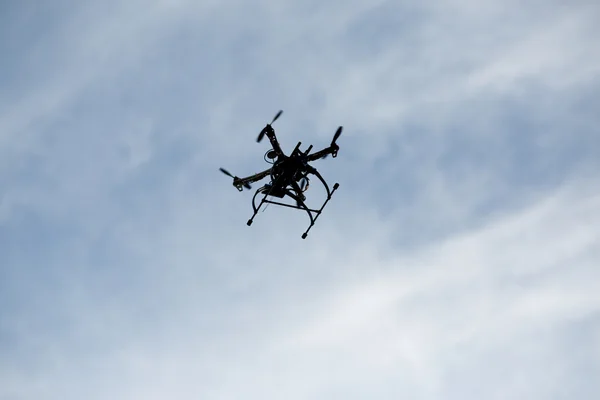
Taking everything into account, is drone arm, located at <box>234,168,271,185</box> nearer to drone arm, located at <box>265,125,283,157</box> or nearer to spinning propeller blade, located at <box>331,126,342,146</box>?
drone arm, located at <box>265,125,283,157</box>

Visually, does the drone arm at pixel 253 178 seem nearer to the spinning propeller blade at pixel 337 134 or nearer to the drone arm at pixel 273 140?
the drone arm at pixel 273 140

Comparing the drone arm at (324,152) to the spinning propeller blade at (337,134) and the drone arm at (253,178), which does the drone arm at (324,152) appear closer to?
the spinning propeller blade at (337,134)

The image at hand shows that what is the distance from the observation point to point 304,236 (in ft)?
118

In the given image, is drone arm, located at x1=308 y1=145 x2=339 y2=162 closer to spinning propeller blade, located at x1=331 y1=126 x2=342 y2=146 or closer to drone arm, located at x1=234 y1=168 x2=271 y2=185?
spinning propeller blade, located at x1=331 y1=126 x2=342 y2=146

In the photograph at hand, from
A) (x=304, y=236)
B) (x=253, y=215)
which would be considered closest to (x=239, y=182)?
(x=253, y=215)

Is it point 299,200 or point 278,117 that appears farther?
point 299,200

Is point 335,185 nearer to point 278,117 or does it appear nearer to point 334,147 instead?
point 334,147

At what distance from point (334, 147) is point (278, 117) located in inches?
156

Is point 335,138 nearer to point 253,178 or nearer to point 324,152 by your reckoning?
point 324,152

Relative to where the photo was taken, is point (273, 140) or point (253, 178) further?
point (253, 178)

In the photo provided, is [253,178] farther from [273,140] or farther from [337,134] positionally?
[337,134]

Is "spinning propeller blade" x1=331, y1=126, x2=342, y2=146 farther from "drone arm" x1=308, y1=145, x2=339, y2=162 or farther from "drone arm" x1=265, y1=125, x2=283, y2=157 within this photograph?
"drone arm" x1=265, y1=125, x2=283, y2=157

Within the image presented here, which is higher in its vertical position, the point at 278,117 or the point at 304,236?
the point at 278,117

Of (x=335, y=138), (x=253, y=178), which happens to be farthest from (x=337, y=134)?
(x=253, y=178)
